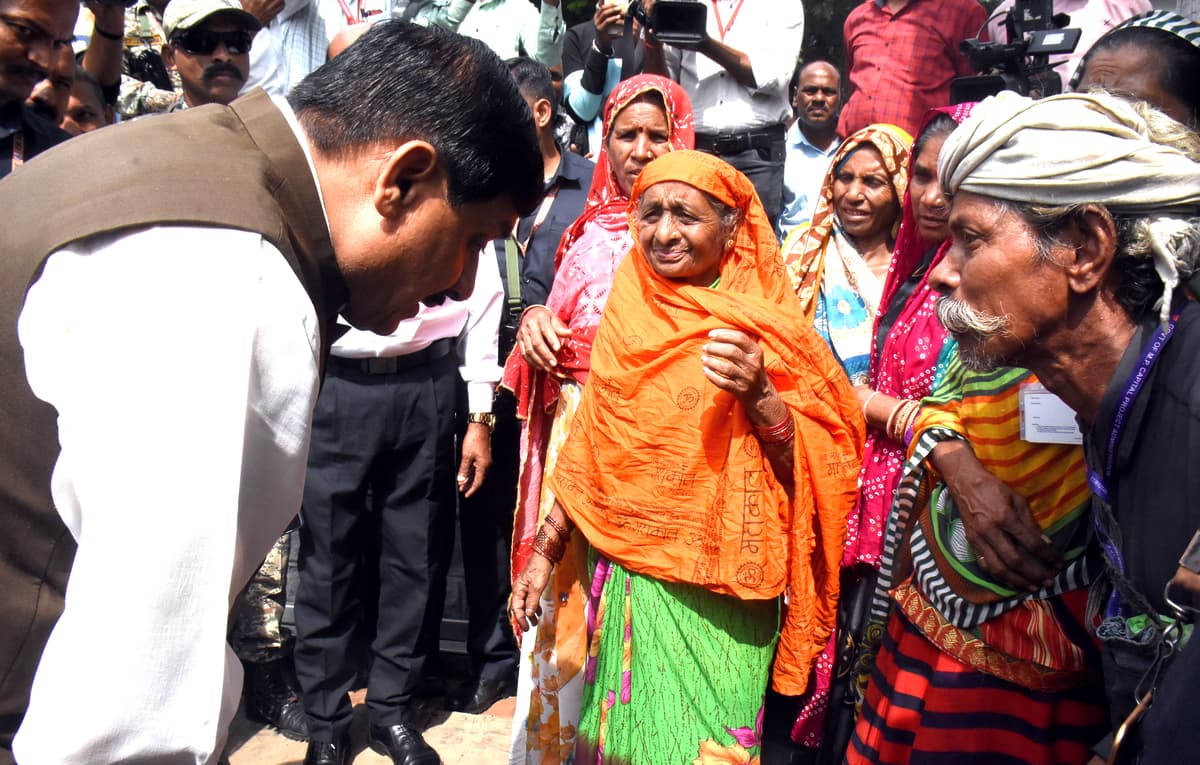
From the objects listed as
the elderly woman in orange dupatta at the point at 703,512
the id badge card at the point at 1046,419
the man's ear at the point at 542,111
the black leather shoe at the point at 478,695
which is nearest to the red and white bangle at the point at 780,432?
the elderly woman in orange dupatta at the point at 703,512

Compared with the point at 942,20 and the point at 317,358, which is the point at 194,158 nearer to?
the point at 317,358

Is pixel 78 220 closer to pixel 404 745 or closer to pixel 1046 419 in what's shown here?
pixel 1046 419

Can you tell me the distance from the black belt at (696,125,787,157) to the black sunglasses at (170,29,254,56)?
217 centimetres

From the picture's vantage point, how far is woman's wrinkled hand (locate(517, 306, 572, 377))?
10.6ft

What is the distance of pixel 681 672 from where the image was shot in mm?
2539

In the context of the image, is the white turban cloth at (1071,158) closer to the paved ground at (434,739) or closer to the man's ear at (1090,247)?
the man's ear at (1090,247)

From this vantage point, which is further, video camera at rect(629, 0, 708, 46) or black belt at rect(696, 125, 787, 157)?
black belt at rect(696, 125, 787, 157)

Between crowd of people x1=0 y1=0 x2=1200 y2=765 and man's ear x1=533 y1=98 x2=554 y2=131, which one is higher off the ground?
man's ear x1=533 y1=98 x2=554 y2=131

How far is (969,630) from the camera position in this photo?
6.75ft

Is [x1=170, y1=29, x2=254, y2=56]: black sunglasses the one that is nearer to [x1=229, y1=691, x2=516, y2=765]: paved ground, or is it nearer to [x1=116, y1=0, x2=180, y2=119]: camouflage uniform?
[x1=116, y1=0, x2=180, y2=119]: camouflage uniform

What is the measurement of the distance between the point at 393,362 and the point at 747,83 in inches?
92.1

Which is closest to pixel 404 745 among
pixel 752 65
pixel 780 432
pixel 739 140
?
pixel 780 432

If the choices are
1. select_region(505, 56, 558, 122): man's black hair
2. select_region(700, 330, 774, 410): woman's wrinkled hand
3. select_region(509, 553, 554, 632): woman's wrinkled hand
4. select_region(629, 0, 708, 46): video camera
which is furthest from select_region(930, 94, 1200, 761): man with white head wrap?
select_region(505, 56, 558, 122): man's black hair

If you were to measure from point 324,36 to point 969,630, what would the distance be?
17.5 feet
